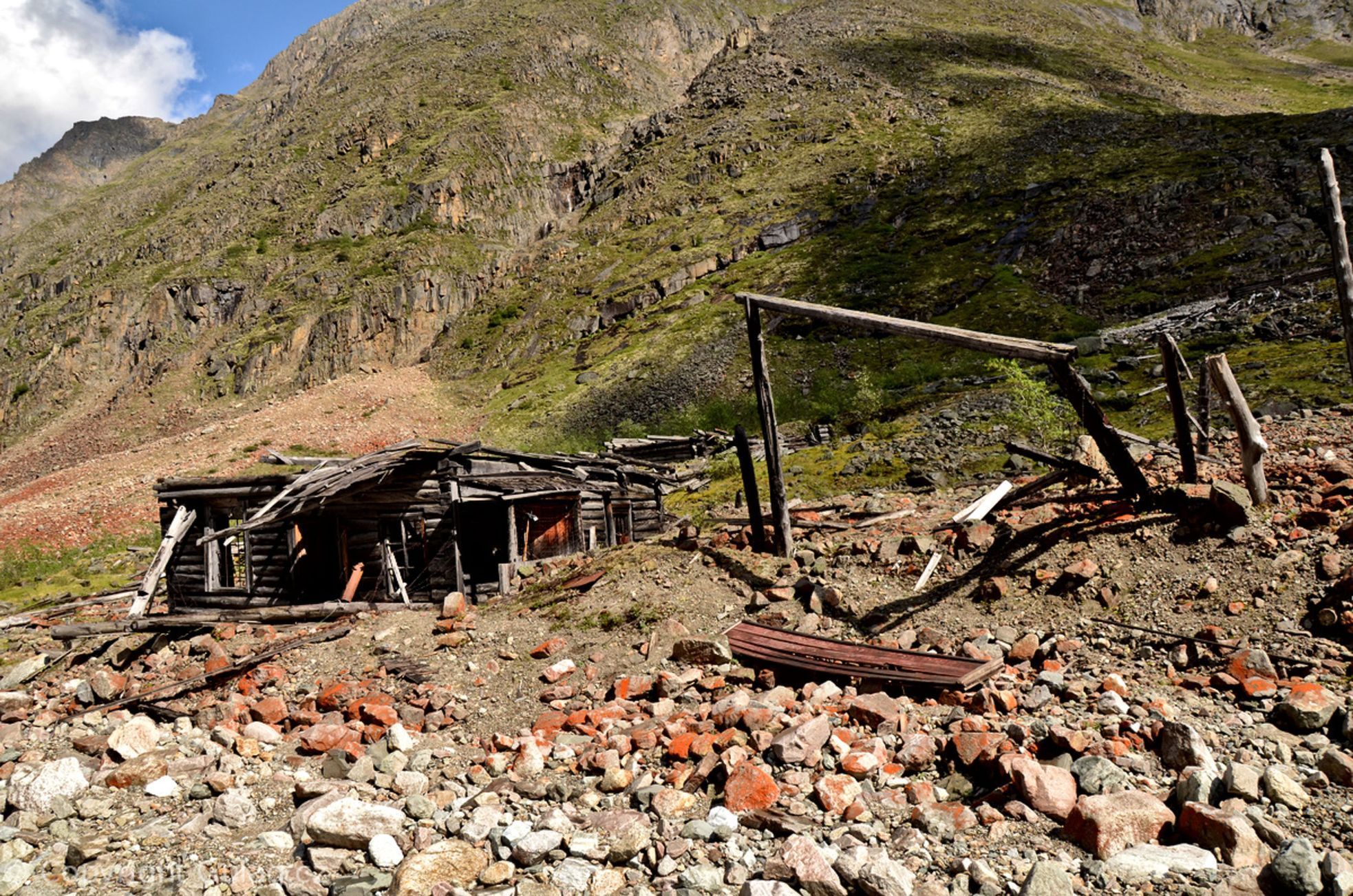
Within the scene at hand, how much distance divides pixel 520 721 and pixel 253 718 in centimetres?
378

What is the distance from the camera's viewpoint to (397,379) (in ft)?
180

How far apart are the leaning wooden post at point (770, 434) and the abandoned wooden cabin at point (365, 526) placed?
6.65 m

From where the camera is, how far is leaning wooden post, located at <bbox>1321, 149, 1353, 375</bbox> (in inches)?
356

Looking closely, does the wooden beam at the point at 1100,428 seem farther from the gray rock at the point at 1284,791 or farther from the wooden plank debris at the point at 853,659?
the gray rock at the point at 1284,791

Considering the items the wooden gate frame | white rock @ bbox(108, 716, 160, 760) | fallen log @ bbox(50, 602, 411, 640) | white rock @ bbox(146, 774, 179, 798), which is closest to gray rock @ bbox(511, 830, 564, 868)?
white rock @ bbox(146, 774, 179, 798)

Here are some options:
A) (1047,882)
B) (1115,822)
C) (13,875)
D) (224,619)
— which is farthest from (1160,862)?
(224,619)

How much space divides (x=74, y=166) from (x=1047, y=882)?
246026mm

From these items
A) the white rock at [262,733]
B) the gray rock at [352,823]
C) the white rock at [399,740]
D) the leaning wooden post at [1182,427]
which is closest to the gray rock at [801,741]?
the gray rock at [352,823]

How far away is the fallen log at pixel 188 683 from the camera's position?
9.32 meters

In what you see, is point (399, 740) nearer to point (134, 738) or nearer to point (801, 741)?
point (134, 738)

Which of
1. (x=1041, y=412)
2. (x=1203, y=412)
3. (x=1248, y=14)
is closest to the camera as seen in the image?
(x=1203, y=412)

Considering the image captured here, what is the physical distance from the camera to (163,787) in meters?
6.98

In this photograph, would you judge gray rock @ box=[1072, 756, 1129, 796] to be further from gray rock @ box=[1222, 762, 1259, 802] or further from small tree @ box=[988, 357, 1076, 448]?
small tree @ box=[988, 357, 1076, 448]

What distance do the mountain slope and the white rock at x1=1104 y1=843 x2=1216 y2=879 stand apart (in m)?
30.7
